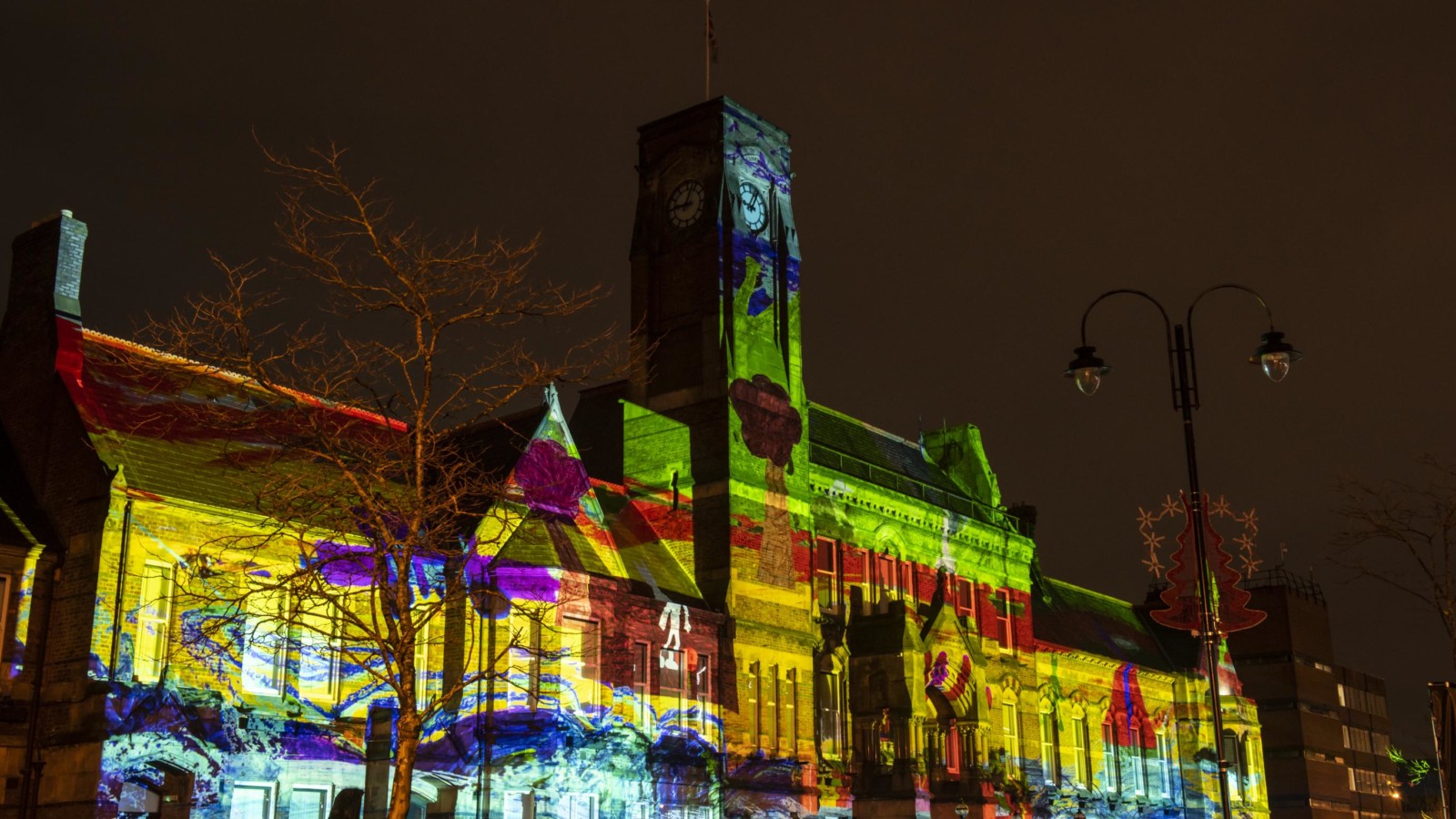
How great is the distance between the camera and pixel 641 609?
39250 mm

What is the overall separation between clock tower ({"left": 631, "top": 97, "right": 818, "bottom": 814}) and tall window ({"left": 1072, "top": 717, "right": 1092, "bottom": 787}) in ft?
59.4

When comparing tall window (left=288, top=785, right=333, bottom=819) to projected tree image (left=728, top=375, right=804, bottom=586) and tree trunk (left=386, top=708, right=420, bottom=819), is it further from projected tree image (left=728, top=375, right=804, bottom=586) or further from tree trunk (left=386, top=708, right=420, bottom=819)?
projected tree image (left=728, top=375, right=804, bottom=586)

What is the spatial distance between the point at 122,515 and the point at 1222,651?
5390 centimetres

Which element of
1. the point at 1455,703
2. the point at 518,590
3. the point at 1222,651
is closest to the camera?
the point at 1455,703

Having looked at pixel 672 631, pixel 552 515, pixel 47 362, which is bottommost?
pixel 672 631

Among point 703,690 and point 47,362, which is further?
point 703,690

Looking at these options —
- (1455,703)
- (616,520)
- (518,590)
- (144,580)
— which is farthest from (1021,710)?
(1455,703)

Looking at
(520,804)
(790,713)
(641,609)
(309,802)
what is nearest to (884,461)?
(790,713)

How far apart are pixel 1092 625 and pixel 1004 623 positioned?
13.3 m

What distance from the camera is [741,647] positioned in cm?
4297

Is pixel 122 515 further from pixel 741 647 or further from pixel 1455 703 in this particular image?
pixel 1455 703

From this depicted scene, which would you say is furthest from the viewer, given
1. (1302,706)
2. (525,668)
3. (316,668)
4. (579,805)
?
(1302,706)

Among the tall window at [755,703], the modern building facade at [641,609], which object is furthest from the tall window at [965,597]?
the tall window at [755,703]

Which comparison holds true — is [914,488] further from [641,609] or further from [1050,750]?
[641,609]
